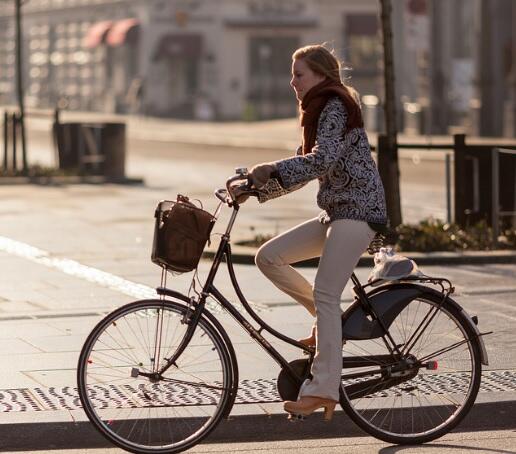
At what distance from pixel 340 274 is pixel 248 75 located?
5866cm

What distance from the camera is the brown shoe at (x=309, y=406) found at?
248 inches

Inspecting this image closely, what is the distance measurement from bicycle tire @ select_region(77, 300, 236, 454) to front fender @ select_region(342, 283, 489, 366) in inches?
20.8

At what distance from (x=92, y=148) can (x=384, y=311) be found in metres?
18.4

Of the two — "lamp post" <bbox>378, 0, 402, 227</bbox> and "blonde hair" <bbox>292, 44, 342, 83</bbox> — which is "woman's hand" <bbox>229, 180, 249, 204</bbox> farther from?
"lamp post" <bbox>378, 0, 402, 227</bbox>

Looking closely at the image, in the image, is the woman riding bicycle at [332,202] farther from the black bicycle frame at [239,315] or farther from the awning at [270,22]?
the awning at [270,22]

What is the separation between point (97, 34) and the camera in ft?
229

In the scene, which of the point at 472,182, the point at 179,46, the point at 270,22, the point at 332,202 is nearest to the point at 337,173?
the point at 332,202

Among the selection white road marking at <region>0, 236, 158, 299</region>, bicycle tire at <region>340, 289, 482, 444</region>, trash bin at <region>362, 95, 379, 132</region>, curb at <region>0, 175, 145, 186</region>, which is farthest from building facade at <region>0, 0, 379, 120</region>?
bicycle tire at <region>340, 289, 482, 444</region>

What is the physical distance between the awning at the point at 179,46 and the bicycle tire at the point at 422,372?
58.5 metres

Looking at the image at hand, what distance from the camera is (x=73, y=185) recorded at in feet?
74.8

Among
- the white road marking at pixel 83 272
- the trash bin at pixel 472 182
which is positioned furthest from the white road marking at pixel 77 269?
the trash bin at pixel 472 182

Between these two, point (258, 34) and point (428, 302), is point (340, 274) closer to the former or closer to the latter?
point (428, 302)

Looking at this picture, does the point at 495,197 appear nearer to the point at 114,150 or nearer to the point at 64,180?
the point at 64,180

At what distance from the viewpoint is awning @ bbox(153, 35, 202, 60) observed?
6475 cm
